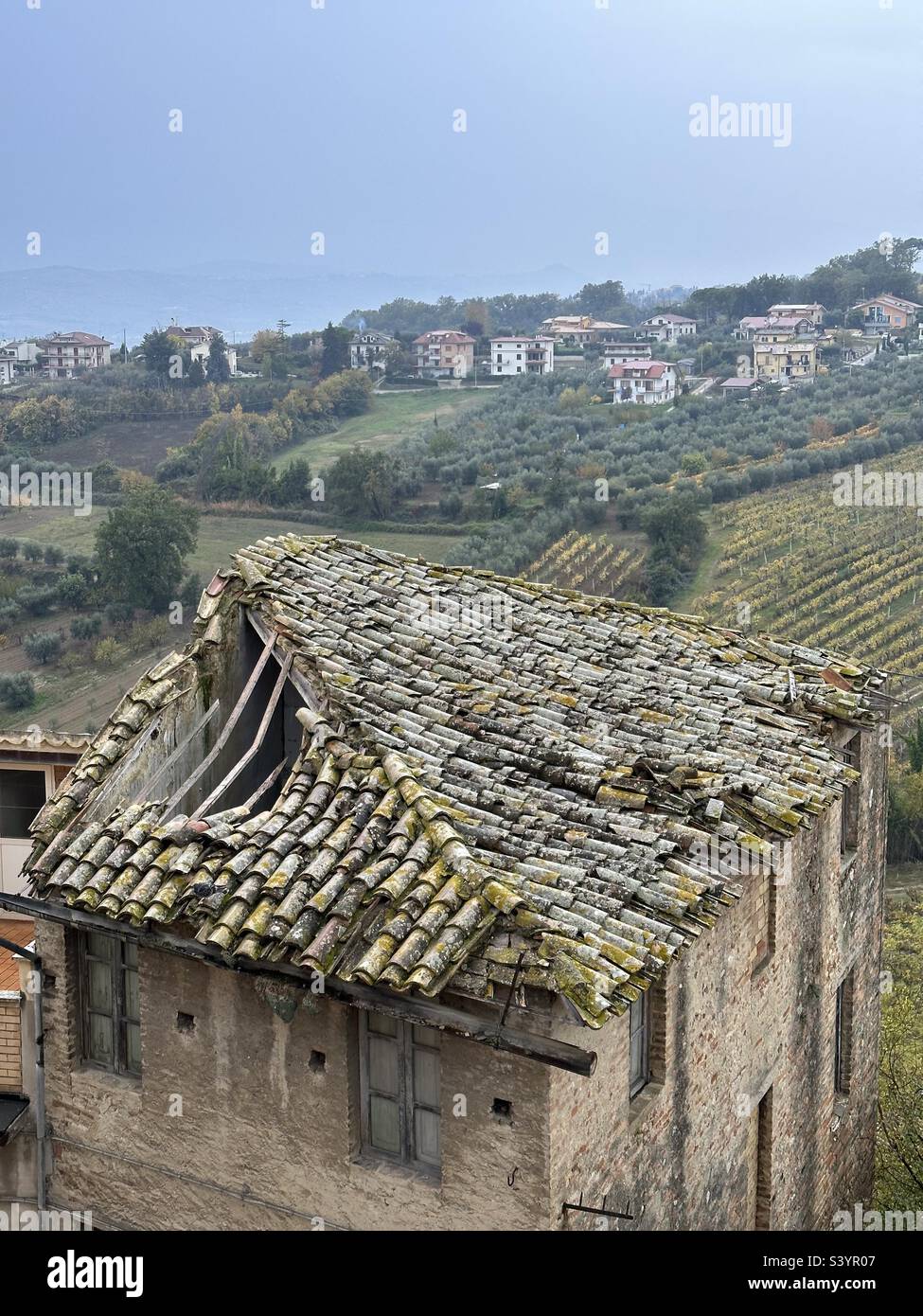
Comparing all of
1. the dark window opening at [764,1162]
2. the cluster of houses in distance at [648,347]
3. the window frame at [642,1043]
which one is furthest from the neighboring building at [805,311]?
the window frame at [642,1043]

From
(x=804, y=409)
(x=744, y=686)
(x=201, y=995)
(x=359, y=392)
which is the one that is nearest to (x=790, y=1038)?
(x=744, y=686)

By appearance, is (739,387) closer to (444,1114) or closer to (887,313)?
(887,313)

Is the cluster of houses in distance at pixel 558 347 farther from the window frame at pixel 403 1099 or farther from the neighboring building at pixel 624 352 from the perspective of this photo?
the window frame at pixel 403 1099

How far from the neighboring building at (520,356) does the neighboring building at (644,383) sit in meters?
14.3

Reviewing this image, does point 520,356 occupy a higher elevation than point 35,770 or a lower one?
higher

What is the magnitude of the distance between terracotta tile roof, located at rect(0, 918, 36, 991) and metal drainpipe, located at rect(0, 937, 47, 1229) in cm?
121

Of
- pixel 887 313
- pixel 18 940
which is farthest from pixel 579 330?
pixel 18 940

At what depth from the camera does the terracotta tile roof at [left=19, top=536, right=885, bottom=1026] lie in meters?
7.45

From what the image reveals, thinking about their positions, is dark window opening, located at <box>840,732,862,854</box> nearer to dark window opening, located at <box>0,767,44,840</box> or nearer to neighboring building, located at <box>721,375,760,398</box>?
dark window opening, located at <box>0,767,44,840</box>

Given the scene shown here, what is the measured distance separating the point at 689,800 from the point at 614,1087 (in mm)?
1972

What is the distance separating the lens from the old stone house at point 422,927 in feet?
24.7

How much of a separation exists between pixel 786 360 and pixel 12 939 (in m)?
86.2

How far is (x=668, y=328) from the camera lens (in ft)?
367
